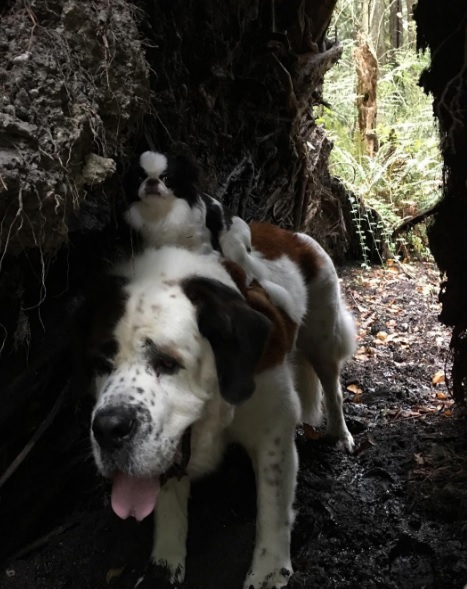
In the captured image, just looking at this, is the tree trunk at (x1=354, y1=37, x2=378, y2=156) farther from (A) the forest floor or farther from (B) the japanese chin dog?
(B) the japanese chin dog

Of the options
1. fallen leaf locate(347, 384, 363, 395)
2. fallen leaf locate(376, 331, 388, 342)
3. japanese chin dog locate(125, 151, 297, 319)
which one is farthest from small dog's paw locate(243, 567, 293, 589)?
fallen leaf locate(376, 331, 388, 342)

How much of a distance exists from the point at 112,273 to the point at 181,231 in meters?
0.44

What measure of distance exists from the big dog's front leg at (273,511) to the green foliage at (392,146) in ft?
21.4

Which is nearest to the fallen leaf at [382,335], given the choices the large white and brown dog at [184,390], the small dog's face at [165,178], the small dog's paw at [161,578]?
the large white and brown dog at [184,390]

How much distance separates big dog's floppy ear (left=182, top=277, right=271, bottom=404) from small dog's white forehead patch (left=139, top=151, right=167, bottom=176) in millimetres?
818

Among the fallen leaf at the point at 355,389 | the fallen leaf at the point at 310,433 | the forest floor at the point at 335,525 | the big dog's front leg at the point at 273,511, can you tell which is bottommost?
the fallen leaf at the point at 355,389

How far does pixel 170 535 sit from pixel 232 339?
1.28 m

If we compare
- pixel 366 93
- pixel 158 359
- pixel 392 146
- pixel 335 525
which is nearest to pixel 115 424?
pixel 158 359

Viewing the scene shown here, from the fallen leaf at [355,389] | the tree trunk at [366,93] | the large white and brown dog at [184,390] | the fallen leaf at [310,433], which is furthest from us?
the tree trunk at [366,93]

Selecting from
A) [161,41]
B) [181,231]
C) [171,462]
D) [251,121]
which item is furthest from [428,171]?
[171,462]

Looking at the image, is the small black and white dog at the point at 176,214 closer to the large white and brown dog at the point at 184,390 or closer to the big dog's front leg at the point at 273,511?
the large white and brown dog at the point at 184,390

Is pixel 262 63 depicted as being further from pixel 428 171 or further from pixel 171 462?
pixel 428 171

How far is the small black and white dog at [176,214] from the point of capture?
10.3 ft

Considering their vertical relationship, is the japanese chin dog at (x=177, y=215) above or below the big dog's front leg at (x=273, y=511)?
above
